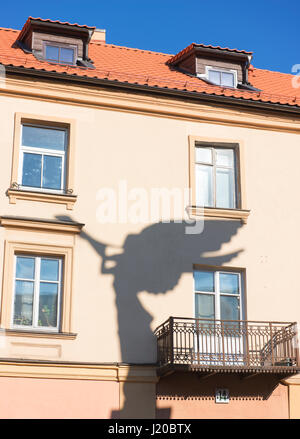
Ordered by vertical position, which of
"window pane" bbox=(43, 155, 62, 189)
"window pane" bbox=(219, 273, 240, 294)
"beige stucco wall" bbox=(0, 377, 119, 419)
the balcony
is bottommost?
"beige stucco wall" bbox=(0, 377, 119, 419)

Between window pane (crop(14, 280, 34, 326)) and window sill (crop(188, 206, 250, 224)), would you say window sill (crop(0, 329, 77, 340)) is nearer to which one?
window pane (crop(14, 280, 34, 326))

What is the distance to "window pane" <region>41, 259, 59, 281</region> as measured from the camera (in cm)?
1602

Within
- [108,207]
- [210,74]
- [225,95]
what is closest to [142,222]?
[108,207]

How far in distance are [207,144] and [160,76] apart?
2.62 metres

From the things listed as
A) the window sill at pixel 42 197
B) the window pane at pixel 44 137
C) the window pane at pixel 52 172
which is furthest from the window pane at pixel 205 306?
the window pane at pixel 44 137

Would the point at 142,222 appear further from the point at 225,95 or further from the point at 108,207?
the point at 225,95

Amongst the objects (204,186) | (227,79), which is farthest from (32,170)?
(227,79)

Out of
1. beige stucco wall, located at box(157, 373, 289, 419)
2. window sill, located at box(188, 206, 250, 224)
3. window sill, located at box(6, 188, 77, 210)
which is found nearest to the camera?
beige stucco wall, located at box(157, 373, 289, 419)

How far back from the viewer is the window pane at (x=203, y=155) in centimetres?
1817

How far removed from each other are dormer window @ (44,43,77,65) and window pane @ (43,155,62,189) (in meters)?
3.57

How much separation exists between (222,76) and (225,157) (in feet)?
11.2

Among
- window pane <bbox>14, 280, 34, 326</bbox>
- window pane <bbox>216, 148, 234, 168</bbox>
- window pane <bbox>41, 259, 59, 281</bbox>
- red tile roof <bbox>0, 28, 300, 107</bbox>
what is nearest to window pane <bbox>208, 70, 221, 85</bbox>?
red tile roof <bbox>0, 28, 300, 107</bbox>

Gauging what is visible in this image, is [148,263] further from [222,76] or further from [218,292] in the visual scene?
[222,76]

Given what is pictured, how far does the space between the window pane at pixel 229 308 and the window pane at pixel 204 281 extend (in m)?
0.36
